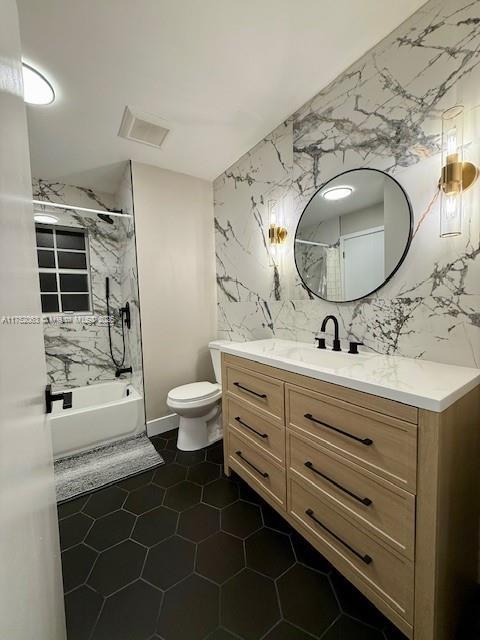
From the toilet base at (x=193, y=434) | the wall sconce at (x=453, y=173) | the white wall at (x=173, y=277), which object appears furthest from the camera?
the white wall at (x=173, y=277)

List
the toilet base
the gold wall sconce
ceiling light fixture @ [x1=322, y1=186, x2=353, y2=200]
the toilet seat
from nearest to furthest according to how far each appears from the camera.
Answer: ceiling light fixture @ [x1=322, y1=186, x2=353, y2=200] < the gold wall sconce < the toilet seat < the toilet base

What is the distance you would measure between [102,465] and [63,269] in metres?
2.26

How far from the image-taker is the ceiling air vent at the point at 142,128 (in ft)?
6.18

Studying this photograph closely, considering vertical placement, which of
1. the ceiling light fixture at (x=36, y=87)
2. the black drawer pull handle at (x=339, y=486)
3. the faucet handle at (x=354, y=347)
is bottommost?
the black drawer pull handle at (x=339, y=486)

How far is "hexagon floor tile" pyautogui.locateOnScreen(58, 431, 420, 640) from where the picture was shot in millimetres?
1046

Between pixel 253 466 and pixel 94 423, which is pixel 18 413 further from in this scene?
pixel 94 423

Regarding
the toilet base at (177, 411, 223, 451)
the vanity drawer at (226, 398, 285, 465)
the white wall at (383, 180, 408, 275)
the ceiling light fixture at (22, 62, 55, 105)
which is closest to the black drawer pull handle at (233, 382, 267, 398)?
the vanity drawer at (226, 398, 285, 465)

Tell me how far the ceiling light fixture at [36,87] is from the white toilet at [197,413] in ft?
7.32

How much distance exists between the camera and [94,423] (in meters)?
2.33

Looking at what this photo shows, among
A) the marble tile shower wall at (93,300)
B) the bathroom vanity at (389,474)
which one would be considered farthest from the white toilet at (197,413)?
the bathroom vanity at (389,474)

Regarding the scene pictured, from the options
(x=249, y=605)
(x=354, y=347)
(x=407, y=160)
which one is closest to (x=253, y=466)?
(x=249, y=605)

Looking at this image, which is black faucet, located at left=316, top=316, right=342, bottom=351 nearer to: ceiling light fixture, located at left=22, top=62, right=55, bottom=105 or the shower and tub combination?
the shower and tub combination

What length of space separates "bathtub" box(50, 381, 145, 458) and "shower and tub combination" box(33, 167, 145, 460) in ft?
0.15

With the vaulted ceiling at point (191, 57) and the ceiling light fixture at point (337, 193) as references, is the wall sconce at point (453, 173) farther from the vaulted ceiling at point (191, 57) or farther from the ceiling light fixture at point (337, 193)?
the vaulted ceiling at point (191, 57)
